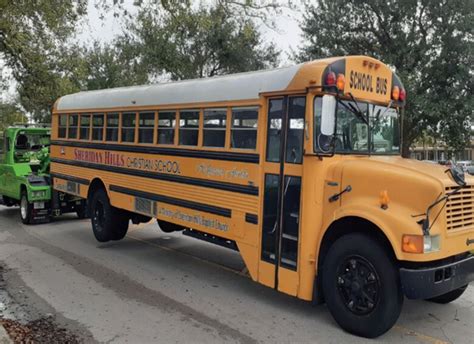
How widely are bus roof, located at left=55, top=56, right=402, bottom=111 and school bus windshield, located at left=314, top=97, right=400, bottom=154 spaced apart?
0.36m

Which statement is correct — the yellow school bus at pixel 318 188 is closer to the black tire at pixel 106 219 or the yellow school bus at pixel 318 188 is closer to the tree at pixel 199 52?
the black tire at pixel 106 219

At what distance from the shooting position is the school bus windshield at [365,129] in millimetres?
5238

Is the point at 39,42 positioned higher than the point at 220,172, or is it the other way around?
the point at 39,42

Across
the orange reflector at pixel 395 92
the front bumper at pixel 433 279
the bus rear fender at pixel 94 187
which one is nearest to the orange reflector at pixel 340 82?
the orange reflector at pixel 395 92

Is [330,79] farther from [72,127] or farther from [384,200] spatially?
[72,127]

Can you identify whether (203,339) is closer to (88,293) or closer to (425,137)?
(88,293)

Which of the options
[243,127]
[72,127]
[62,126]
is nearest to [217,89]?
[243,127]

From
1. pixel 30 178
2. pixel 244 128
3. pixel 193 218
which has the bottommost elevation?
pixel 193 218

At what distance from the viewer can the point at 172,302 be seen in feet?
19.0

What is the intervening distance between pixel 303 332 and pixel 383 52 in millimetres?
15020

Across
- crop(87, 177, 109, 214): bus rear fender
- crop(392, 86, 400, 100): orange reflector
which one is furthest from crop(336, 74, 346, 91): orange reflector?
crop(87, 177, 109, 214): bus rear fender

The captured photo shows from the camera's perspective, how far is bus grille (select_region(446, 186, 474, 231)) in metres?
4.48

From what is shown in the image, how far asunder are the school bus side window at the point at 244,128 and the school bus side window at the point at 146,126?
2006 millimetres

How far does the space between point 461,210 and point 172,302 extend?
343cm
